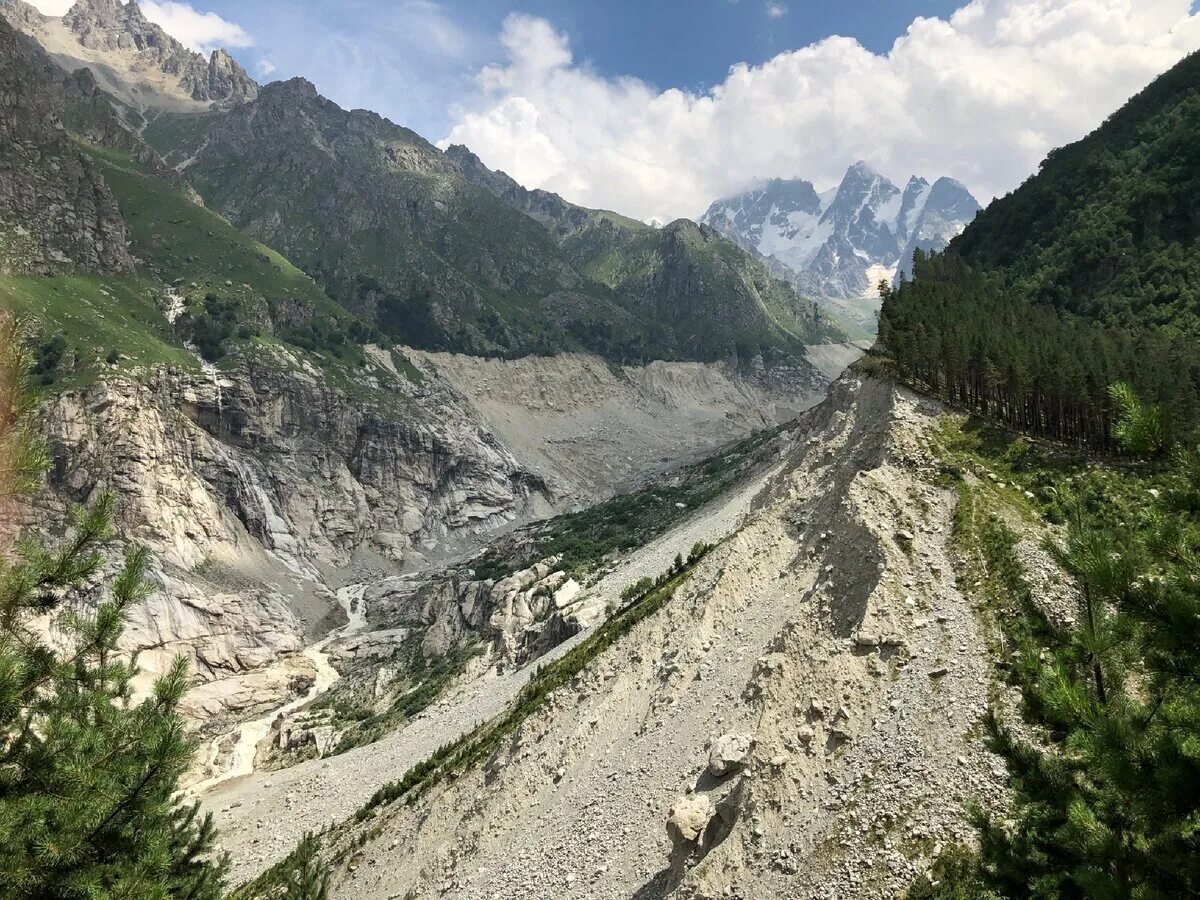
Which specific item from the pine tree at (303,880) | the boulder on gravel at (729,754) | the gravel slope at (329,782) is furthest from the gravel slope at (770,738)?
the gravel slope at (329,782)

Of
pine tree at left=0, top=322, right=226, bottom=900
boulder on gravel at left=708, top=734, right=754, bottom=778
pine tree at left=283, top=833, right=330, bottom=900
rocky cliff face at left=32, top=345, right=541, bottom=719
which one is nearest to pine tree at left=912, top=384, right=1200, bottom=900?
pine tree at left=0, top=322, right=226, bottom=900

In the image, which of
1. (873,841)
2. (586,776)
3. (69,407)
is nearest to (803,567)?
(586,776)

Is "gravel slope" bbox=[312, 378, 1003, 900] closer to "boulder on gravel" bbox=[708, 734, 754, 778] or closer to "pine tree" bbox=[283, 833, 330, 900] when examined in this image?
"boulder on gravel" bbox=[708, 734, 754, 778]

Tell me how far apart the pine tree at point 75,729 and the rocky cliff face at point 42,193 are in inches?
5603

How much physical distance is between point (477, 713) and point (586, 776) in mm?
22370

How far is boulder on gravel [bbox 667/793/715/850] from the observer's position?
24.2m

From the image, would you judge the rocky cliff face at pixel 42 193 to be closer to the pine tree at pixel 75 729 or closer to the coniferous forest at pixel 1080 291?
the pine tree at pixel 75 729

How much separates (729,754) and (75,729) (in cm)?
2158

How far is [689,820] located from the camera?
24516 mm

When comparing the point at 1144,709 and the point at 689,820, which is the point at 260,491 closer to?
the point at 689,820

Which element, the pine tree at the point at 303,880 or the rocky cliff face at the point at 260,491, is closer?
the pine tree at the point at 303,880

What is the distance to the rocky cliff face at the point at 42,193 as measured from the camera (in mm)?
126312

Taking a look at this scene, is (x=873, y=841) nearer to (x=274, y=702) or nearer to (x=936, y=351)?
(x=936, y=351)

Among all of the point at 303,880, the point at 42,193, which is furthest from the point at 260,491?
the point at 303,880
